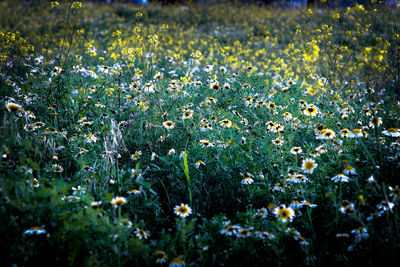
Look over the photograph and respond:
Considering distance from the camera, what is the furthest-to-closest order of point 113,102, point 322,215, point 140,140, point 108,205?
1. point 113,102
2. point 140,140
3. point 108,205
4. point 322,215

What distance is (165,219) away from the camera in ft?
7.14

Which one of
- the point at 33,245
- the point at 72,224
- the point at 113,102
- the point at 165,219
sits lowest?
the point at 165,219

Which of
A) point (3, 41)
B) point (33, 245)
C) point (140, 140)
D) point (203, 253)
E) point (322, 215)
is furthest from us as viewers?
point (3, 41)

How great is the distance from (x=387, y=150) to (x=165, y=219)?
1904mm

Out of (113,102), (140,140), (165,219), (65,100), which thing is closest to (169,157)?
(140,140)

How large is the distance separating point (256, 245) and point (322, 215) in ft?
1.96

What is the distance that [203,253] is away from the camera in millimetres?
1759

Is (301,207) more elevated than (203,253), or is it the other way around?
(301,207)

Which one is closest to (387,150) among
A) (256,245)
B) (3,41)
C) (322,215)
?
(322,215)

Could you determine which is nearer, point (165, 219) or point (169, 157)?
point (165, 219)

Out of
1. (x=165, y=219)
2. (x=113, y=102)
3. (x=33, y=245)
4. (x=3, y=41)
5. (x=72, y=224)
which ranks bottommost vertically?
(x=165, y=219)

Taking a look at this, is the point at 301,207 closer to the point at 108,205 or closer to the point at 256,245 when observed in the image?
the point at 256,245

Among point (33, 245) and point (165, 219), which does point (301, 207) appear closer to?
point (165, 219)

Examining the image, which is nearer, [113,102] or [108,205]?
[108,205]
